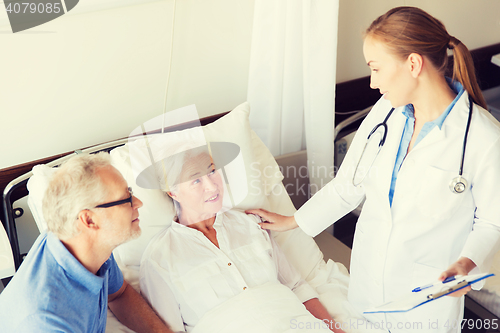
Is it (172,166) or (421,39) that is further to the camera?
(172,166)

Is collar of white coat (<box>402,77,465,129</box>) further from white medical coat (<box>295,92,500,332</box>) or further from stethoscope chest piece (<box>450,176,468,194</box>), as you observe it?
stethoscope chest piece (<box>450,176,468,194</box>)

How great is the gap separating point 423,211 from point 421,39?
0.52m

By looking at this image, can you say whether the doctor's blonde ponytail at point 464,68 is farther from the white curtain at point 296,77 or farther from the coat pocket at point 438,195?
the white curtain at point 296,77

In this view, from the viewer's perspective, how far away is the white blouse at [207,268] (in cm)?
140

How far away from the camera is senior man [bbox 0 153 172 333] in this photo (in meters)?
1.07

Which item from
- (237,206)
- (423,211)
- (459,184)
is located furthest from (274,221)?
(459,184)

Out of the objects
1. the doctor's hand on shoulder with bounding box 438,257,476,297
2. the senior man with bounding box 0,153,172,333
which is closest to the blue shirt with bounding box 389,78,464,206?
the doctor's hand on shoulder with bounding box 438,257,476,297

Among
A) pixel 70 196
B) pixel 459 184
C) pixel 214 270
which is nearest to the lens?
pixel 70 196

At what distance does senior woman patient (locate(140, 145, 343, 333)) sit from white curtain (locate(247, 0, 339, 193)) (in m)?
0.57

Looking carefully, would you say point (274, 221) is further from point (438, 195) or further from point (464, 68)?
point (464, 68)

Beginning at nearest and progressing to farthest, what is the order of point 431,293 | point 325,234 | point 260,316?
point 431,293, point 260,316, point 325,234

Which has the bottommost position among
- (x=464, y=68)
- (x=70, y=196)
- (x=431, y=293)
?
(x=431, y=293)

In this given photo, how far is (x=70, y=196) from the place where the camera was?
44.9 inches

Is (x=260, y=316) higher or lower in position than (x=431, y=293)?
lower
